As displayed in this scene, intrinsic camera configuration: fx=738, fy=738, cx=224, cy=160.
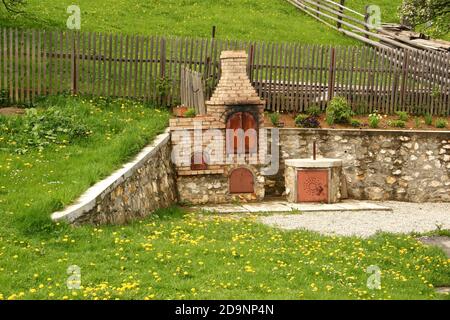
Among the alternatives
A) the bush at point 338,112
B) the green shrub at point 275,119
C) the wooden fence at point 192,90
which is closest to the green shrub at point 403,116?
the bush at point 338,112

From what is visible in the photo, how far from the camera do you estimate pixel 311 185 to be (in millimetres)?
16484

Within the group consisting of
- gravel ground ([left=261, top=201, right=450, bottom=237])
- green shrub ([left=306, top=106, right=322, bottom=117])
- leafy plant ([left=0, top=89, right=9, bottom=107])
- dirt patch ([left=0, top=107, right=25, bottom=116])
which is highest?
leafy plant ([left=0, top=89, right=9, bottom=107])

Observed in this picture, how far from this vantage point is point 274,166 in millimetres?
17344

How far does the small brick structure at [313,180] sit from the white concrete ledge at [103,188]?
128 inches

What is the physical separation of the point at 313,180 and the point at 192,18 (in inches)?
565

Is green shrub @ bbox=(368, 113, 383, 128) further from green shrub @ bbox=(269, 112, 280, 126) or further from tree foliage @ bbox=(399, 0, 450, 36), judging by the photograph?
tree foliage @ bbox=(399, 0, 450, 36)

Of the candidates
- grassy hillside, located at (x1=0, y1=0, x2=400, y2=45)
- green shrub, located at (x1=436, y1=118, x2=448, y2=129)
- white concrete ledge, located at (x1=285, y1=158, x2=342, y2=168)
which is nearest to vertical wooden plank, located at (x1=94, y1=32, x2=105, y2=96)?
white concrete ledge, located at (x1=285, y1=158, x2=342, y2=168)

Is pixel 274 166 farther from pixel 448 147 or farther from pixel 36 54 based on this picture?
pixel 36 54

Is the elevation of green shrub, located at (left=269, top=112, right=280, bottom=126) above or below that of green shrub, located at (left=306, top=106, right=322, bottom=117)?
below

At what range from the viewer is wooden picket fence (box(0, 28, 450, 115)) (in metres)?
18.2

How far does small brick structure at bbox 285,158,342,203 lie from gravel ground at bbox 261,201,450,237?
1.11m
